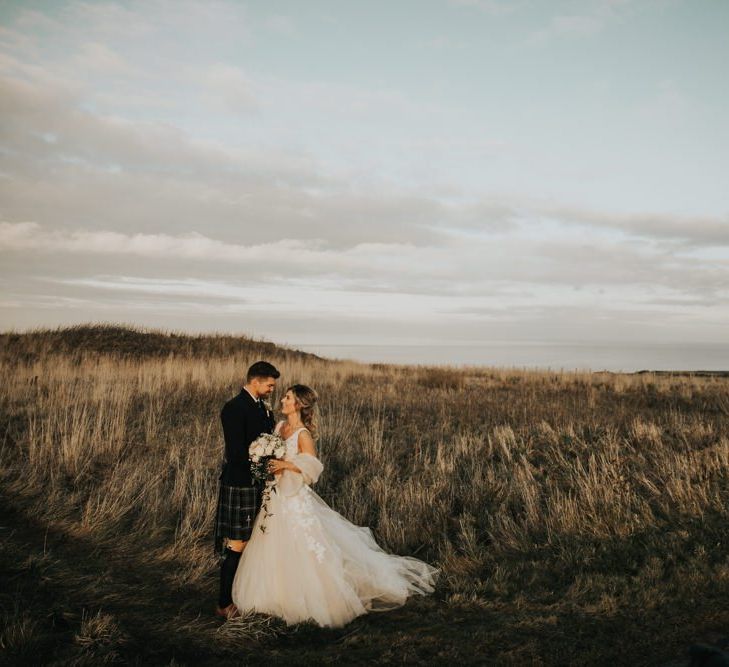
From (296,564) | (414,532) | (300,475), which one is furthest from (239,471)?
(414,532)

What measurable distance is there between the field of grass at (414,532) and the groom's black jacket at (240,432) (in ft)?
3.86

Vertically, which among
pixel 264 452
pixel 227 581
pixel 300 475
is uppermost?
pixel 264 452

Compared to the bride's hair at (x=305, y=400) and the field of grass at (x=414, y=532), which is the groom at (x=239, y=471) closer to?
the bride's hair at (x=305, y=400)

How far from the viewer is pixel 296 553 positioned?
4945 millimetres

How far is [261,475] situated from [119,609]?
1.85 meters

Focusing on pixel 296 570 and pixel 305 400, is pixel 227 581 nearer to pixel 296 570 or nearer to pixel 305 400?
pixel 296 570

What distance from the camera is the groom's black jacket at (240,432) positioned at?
15.6 feet

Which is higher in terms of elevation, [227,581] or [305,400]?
[305,400]

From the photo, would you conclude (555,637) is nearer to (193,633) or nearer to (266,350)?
(193,633)

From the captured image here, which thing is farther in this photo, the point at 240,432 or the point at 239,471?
the point at 239,471

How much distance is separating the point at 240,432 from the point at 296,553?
1.18 m

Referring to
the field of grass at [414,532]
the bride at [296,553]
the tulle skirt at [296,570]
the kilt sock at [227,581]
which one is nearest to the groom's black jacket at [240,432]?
the bride at [296,553]

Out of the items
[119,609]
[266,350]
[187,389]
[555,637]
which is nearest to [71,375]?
[187,389]

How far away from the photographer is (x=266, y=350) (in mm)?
29281
